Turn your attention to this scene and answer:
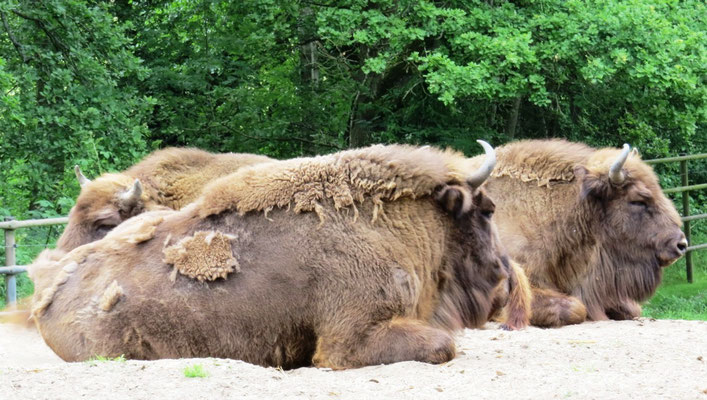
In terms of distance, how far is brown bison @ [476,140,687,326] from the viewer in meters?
9.09

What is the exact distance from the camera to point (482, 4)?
42.3ft

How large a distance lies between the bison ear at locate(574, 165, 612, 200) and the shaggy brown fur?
3.29 metres

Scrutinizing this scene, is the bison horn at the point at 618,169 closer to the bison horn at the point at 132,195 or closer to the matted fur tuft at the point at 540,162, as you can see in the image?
the matted fur tuft at the point at 540,162

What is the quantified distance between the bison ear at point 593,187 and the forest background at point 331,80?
110 inches

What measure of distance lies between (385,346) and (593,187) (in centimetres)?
421

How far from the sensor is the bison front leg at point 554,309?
28.3 feet

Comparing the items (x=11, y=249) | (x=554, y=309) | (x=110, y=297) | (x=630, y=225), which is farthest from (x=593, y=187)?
(x=11, y=249)

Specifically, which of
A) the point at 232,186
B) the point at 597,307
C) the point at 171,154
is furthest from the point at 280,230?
the point at 597,307

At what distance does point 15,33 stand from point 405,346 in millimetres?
10759

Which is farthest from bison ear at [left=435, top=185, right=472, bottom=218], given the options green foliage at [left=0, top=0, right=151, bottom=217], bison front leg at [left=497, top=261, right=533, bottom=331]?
green foliage at [left=0, top=0, right=151, bottom=217]

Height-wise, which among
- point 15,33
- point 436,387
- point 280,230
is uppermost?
point 15,33

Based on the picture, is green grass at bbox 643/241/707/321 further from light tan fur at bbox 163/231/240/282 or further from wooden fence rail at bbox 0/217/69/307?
wooden fence rail at bbox 0/217/69/307

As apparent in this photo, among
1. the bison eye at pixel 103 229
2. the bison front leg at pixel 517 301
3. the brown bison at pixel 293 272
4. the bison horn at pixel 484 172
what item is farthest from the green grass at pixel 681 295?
the bison eye at pixel 103 229

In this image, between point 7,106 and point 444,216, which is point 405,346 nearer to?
point 444,216
